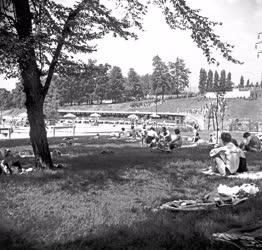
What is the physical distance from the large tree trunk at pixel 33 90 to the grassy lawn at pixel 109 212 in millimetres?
1050

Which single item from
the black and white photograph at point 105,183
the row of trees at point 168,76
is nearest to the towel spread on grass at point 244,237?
the black and white photograph at point 105,183

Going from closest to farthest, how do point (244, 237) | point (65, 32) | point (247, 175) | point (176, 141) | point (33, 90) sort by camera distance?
point (244, 237), point (247, 175), point (65, 32), point (33, 90), point (176, 141)

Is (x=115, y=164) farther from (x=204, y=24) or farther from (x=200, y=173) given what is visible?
(x=204, y=24)

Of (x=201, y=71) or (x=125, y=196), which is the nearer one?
(x=125, y=196)

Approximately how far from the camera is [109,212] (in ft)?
21.1

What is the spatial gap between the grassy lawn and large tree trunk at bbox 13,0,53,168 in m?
1.05

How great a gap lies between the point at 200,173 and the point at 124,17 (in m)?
5.76

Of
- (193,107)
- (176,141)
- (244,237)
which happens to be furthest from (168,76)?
(244,237)

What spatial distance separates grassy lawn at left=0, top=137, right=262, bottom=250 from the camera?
509cm

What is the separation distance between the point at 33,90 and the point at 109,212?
557cm

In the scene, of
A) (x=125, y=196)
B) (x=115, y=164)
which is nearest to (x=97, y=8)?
(x=115, y=164)

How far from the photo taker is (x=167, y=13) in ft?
38.5

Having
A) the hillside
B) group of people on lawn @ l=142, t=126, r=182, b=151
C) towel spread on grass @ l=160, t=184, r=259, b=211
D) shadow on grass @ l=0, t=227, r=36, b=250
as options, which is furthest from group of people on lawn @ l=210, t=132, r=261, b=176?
the hillside

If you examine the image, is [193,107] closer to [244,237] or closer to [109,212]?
[109,212]
